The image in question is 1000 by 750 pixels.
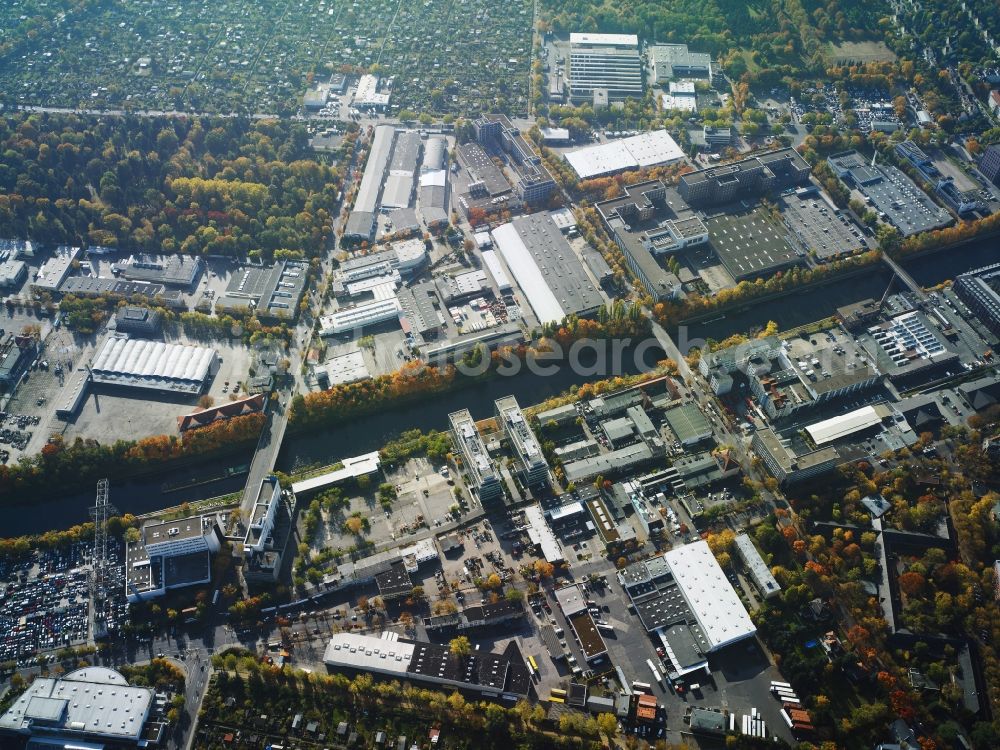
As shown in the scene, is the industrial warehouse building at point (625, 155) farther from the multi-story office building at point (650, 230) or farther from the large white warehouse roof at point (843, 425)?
the large white warehouse roof at point (843, 425)

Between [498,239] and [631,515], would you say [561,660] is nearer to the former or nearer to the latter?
[631,515]

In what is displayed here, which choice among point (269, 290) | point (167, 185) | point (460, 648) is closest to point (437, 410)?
point (269, 290)

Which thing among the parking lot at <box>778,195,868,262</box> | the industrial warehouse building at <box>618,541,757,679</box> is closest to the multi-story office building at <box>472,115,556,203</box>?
the parking lot at <box>778,195,868,262</box>

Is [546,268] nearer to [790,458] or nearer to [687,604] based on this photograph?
[790,458]

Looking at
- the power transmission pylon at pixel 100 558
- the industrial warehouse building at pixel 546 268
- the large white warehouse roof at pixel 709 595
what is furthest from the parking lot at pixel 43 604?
the industrial warehouse building at pixel 546 268

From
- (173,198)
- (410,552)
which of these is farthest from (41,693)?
(173,198)

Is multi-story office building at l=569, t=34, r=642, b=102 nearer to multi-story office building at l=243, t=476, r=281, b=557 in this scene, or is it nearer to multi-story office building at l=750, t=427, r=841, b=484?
multi-story office building at l=750, t=427, r=841, b=484
